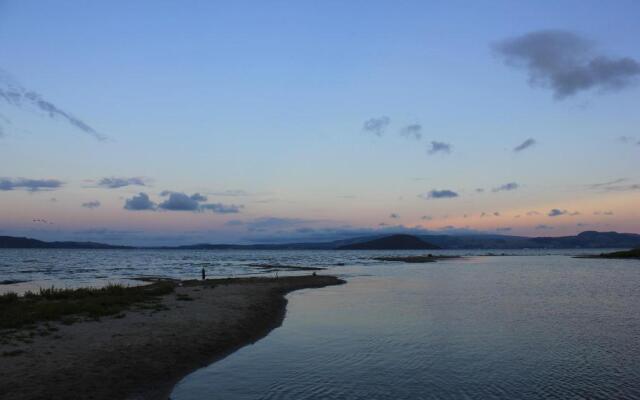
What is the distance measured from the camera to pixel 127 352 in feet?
62.6

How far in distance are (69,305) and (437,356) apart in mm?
21746

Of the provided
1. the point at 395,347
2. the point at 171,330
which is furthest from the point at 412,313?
the point at 171,330

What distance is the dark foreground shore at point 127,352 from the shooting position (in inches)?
591

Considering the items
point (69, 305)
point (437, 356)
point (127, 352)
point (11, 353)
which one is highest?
point (69, 305)

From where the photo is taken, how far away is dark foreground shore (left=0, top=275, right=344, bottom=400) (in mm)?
15008

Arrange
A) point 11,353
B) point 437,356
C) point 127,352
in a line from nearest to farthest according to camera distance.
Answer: point 11,353 → point 127,352 → point 437,356

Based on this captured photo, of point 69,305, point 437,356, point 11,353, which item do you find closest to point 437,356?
point 437,356

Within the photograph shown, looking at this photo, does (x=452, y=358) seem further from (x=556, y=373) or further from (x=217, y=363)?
(x=217, y=363)

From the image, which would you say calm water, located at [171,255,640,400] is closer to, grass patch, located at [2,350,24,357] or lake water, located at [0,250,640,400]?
lake water, located at [0,250,640,400]

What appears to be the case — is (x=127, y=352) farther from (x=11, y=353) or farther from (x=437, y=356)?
(x=437, y=356)

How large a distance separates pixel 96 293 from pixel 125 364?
21.2 m

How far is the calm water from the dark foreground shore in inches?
47.1

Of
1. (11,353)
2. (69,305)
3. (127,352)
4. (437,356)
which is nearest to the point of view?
(11,353)

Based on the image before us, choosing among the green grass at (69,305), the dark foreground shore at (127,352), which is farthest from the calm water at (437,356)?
the green grass at (69,305)
